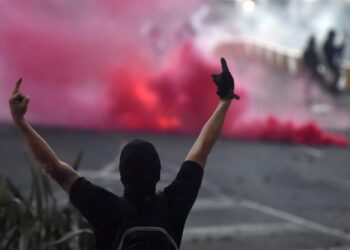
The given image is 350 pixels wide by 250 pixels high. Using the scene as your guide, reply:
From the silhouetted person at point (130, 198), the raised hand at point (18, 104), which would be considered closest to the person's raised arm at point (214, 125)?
the silhouetted person at point (130, 198)

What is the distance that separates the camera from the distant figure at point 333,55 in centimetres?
1408

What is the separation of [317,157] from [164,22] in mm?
3865

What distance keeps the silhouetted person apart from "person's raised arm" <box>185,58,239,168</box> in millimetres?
139

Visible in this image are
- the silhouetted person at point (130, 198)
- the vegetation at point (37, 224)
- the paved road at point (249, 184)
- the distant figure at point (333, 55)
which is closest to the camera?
the silhouetted person at point (130, 198)

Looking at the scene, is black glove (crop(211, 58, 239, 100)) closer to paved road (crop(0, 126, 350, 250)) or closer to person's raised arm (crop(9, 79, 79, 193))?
person's raised arm (crop(9, 79, 79, 193))

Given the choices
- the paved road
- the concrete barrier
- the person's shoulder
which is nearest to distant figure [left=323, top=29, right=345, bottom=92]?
the concrete barrier

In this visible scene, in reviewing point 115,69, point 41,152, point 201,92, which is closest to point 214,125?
point 41,152

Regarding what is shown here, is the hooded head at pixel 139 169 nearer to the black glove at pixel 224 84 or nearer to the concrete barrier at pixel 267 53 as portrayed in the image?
the black glove at pixel 224 84

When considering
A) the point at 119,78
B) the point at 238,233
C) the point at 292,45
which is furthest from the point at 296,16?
the point at 238,233

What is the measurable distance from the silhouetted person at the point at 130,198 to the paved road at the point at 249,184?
357 cm

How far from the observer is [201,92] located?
12328mm

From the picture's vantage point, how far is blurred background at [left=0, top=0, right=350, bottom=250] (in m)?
8.40

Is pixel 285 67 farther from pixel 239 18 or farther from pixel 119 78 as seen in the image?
pixel 119 78

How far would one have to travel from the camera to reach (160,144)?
1076cm
